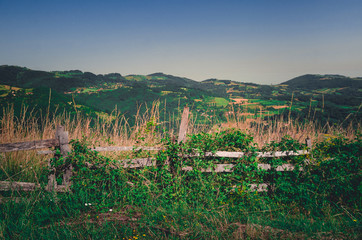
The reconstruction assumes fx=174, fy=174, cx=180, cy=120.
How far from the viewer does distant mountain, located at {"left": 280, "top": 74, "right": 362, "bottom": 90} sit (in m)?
84.2

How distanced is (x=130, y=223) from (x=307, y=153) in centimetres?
408

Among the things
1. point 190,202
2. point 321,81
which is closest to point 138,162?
point 190,202

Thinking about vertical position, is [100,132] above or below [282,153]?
below


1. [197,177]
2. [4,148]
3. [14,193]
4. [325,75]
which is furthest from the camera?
[325,75]

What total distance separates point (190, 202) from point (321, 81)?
117523mm

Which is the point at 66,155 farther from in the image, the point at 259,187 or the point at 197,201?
the point at 259,187

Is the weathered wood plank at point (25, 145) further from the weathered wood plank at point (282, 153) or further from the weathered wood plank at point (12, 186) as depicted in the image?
the weathered wood plank at point (282, 153)

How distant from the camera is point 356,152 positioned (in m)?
4.03

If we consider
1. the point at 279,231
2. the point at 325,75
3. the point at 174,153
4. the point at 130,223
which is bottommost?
the point at 130,223

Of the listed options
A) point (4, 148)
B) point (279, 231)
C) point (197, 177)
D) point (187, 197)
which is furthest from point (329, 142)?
point (4, 148)

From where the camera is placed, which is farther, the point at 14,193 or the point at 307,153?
the point at 307,153

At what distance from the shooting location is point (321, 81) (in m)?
92.1

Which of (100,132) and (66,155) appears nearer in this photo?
(66,155)

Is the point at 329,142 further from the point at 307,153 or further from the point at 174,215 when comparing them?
the point at 174,215
